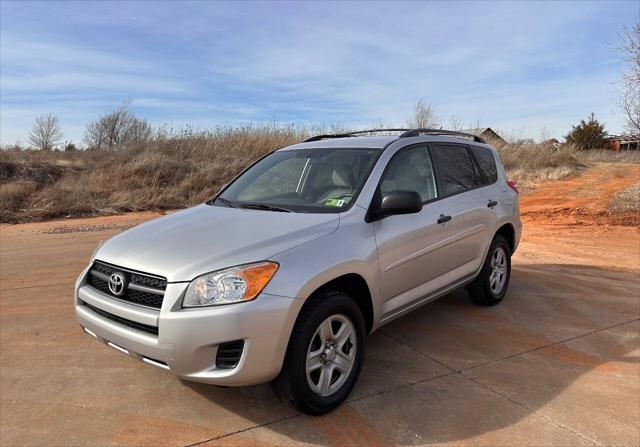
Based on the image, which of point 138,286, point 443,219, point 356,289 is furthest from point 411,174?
point 138,286

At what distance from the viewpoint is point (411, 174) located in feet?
13.4

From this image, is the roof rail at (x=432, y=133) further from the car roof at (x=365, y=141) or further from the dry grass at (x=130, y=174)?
the dry grass at (x=130, y=174)

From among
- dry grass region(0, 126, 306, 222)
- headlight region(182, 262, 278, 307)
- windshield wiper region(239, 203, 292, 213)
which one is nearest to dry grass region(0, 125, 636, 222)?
dry grass region(0, 126, 306, 222)

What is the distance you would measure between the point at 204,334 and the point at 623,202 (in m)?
14.0

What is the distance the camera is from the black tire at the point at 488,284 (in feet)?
16.2

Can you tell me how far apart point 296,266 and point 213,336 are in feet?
1.98

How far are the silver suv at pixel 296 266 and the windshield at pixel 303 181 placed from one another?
1 centimetres

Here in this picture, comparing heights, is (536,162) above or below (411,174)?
above

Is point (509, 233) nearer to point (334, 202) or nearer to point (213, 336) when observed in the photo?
point (334, 202)

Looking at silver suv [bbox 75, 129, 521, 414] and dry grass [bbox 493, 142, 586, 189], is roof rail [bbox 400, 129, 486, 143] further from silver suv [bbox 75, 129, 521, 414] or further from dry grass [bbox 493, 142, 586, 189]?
dry grass [bbox 493, 142, 586, 189]

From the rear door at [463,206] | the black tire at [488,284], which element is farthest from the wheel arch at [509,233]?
the rear door at [463,206]

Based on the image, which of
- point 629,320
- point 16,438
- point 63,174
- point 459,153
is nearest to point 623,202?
point 629,320

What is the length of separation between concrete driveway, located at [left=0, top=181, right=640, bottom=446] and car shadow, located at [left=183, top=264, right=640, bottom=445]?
1cm

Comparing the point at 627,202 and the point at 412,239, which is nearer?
the point at 412,239
